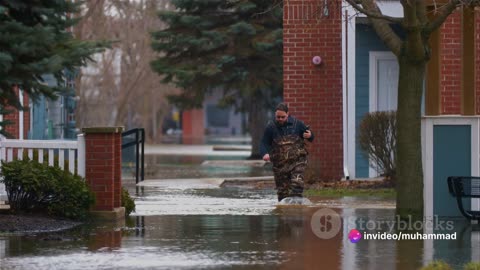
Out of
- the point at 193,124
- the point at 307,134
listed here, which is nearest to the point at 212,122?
the point at 193,124

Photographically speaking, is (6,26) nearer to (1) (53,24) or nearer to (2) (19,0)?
(2) (19,0)

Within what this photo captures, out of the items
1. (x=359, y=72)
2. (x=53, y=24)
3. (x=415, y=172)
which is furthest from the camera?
(x=359, y=72)

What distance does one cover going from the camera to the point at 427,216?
15.0 m

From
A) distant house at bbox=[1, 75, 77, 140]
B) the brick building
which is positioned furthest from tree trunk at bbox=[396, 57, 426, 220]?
distant house at bbox=[1, 75, 77, 140]

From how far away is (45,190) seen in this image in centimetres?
1465

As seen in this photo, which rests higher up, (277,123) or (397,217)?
(277,123)

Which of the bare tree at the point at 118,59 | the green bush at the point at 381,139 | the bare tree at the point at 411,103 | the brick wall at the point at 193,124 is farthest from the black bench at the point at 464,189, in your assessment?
the brick wall at the point at 193,124

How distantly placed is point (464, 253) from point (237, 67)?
22775mm

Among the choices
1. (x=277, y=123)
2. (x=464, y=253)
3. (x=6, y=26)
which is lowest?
(x=464, y=253)

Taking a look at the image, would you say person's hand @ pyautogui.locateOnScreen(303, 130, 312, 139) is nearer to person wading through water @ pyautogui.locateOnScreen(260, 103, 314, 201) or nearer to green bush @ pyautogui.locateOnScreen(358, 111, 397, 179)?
person wading through water @ pyautogui.locateOnScreen(260, 103, 314, 201)

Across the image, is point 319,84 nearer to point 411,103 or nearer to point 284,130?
point 284,130

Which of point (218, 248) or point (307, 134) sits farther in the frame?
point (307, 134)

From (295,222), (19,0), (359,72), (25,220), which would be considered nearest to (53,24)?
(19,0)

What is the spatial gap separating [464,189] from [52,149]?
5.49 m
